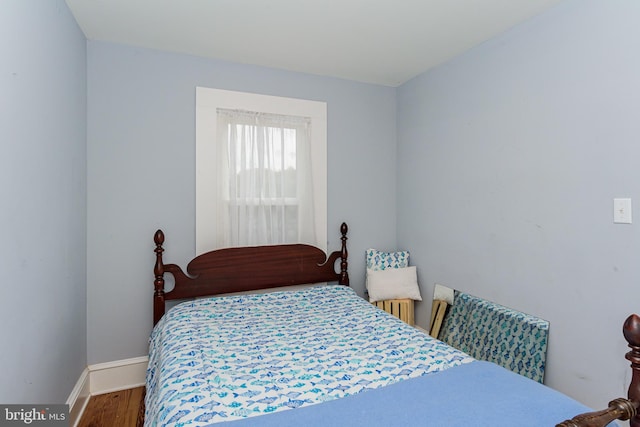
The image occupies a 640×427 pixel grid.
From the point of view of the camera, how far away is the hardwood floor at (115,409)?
2061mm

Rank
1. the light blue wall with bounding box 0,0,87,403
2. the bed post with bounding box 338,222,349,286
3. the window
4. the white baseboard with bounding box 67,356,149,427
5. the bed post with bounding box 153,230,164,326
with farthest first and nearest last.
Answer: the bed post with bounding box 338,222,349,286
the window
the bed post with bounding box 153,230,164,326
the white baseboard with bounding box 67,356,149,427
the light blue wall with bounding box 0,0,87,403

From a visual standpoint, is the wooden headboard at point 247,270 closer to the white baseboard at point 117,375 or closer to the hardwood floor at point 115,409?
the white baseboard at point 117,375

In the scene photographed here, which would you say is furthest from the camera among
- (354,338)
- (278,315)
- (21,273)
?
(278,315)

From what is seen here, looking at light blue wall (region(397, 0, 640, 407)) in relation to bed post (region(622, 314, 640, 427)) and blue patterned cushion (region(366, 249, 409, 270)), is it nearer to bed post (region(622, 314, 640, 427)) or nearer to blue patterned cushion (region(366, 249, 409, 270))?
blue patterned cushion (region(366, 249, 409, 270))

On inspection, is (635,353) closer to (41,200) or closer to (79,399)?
(41,200)

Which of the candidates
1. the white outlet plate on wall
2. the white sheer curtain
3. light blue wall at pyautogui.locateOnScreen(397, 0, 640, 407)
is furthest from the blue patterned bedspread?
the white outlet plate on wall

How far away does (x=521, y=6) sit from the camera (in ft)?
6.27

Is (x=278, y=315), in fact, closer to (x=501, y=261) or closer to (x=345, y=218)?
(x=345, y=218)

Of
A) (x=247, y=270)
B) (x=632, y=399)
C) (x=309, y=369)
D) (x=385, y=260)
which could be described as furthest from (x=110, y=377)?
(x=632, y=399)

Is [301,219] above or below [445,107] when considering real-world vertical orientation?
below

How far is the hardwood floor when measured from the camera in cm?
206

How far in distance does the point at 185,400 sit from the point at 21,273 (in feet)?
2.80

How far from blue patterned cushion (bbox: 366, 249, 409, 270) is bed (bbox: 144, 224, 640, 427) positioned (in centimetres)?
57

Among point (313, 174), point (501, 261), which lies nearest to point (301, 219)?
point (313, 174)
